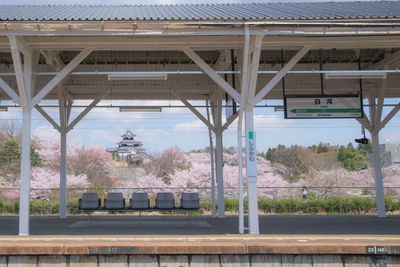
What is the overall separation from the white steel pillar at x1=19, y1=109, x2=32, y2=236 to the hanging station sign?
5.56 metres

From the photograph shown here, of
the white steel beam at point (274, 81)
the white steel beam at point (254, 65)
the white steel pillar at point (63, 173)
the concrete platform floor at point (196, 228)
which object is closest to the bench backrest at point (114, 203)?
the concrete platform floor at point (196, 228)

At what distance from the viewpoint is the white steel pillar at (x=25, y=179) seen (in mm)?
8906

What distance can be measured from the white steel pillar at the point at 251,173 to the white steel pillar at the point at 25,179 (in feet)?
14.0

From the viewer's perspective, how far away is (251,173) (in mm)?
9234

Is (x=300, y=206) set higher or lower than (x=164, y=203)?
lower

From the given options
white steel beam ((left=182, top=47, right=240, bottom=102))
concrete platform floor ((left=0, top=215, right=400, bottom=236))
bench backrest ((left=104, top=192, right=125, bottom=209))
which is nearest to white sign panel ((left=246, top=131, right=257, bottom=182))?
white steel beam ((left=182, top=47, right=240, bottom=102))

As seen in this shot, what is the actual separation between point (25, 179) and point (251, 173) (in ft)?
14.4

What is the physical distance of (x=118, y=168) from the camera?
33781 mm

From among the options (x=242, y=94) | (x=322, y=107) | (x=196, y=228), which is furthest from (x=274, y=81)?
(x=196, y=228)

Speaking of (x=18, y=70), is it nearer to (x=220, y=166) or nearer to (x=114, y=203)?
(x=114, y=203)

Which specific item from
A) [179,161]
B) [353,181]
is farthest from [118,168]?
[353,181]

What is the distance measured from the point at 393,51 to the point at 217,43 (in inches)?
211

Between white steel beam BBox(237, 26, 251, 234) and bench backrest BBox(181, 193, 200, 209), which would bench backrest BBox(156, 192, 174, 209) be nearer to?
bench backrest BBox(181, 193, 200, 209)

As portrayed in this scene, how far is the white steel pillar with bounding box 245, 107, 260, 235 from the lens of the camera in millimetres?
9047
